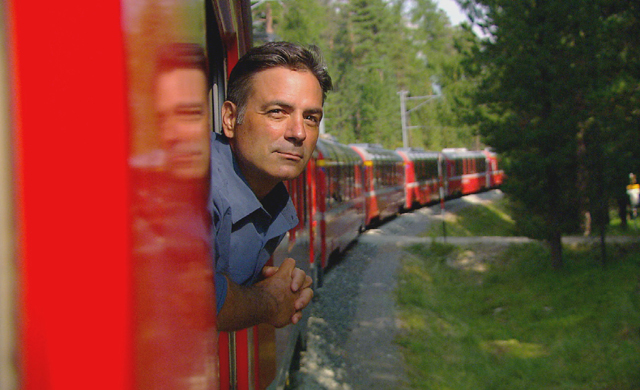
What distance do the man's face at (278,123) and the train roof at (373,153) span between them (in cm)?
1629

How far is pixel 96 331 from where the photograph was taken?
2.09ft

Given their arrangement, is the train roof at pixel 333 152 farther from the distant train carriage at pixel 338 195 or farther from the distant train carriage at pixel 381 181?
the distant train carriage at pixel 381 181

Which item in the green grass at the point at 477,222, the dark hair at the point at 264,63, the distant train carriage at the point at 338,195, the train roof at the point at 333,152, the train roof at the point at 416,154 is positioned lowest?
the green grass at the point at 477,222

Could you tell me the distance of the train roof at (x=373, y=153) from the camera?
18325mm

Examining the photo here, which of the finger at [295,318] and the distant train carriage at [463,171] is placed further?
the distant train carriage at [463,171]

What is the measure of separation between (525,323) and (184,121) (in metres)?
8.69

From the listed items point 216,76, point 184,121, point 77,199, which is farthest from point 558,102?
point 77,199

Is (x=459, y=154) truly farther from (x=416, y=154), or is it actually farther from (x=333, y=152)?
(x=333, y=152)

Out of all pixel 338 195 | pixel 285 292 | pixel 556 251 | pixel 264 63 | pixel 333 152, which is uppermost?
pixel 333 152

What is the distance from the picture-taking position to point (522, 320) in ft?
30.1

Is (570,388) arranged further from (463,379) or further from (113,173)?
(113,173)

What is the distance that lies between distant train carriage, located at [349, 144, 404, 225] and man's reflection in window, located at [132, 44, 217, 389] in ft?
53.6

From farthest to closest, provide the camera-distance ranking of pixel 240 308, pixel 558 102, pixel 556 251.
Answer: pixel 556 251 → pixel 558 102 → pixel 240 308

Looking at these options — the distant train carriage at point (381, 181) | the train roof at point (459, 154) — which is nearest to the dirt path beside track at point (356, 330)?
the distant train carriage at point (381, 181)
